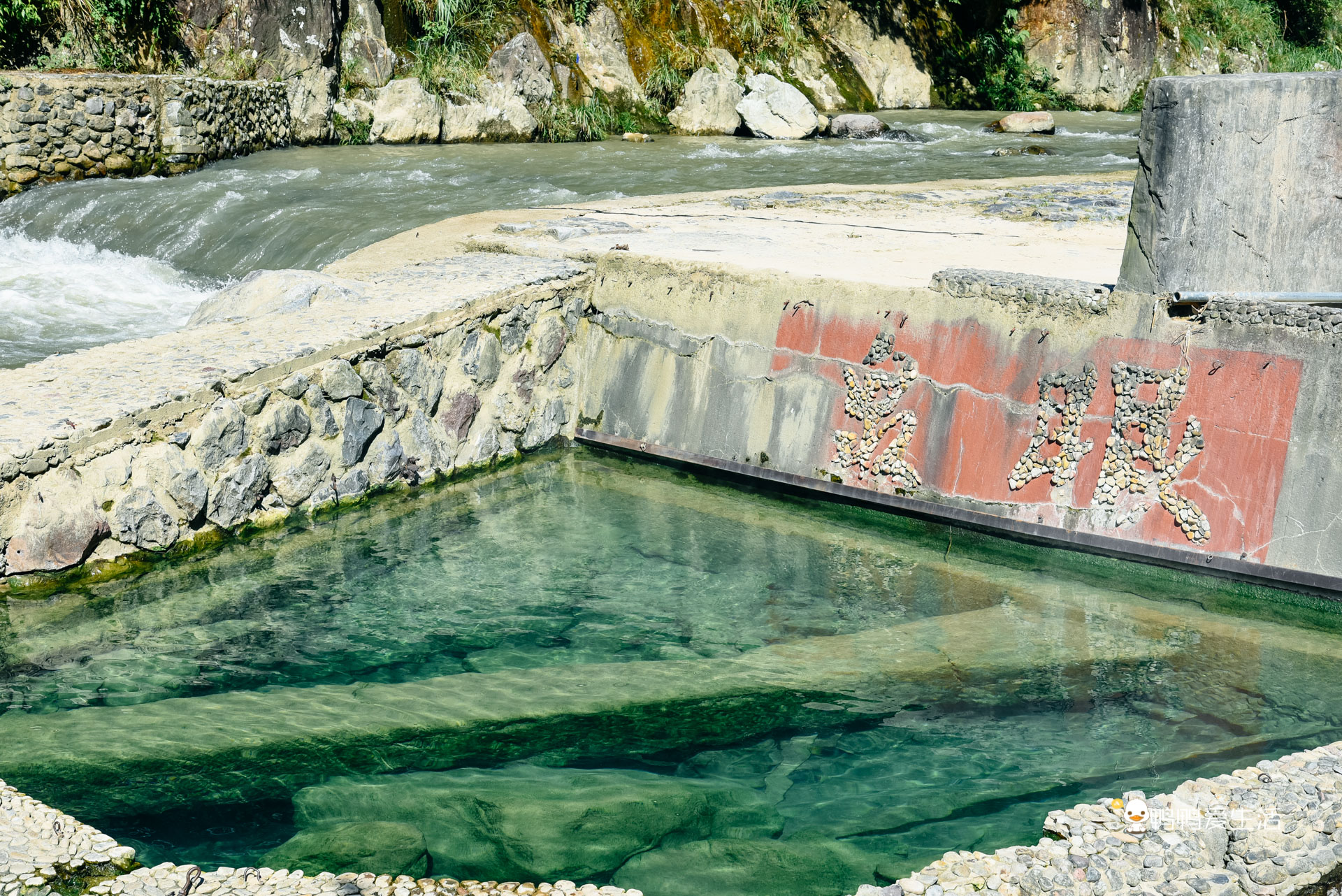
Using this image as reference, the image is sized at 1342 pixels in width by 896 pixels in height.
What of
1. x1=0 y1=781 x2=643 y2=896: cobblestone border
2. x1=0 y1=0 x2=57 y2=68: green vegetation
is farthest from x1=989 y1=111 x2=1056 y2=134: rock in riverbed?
x1=0 y1=781 x2=643 y2=896: cobblestone border

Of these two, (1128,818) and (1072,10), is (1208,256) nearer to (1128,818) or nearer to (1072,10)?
(1128,818)

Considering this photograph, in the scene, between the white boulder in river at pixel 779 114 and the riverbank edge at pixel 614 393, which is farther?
the white boulder in river at pixel 779 114

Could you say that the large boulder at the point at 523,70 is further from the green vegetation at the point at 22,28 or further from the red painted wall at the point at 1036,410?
the red painted wall at the point at 1036,410

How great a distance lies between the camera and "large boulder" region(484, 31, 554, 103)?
1472cm

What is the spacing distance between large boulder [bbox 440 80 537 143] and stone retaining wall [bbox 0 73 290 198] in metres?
2.34

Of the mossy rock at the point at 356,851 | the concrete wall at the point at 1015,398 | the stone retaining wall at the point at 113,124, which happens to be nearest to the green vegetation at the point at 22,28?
the stone retaining wall at the point at 113,124

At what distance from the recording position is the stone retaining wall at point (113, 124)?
1141cm

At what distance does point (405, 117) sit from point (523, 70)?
1693mm

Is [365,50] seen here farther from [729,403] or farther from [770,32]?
[729,403]

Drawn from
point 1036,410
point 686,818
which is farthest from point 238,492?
point 1036,410

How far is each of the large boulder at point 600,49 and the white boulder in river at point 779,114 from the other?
1506 millimetres

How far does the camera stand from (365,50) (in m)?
14.4

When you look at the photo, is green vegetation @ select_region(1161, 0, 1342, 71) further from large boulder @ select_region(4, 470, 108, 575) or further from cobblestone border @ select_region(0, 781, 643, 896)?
cobblestone border @ select_region(0, 781, 643, 896)

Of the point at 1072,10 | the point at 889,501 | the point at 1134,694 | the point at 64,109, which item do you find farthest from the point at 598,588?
the point at 1072,10
